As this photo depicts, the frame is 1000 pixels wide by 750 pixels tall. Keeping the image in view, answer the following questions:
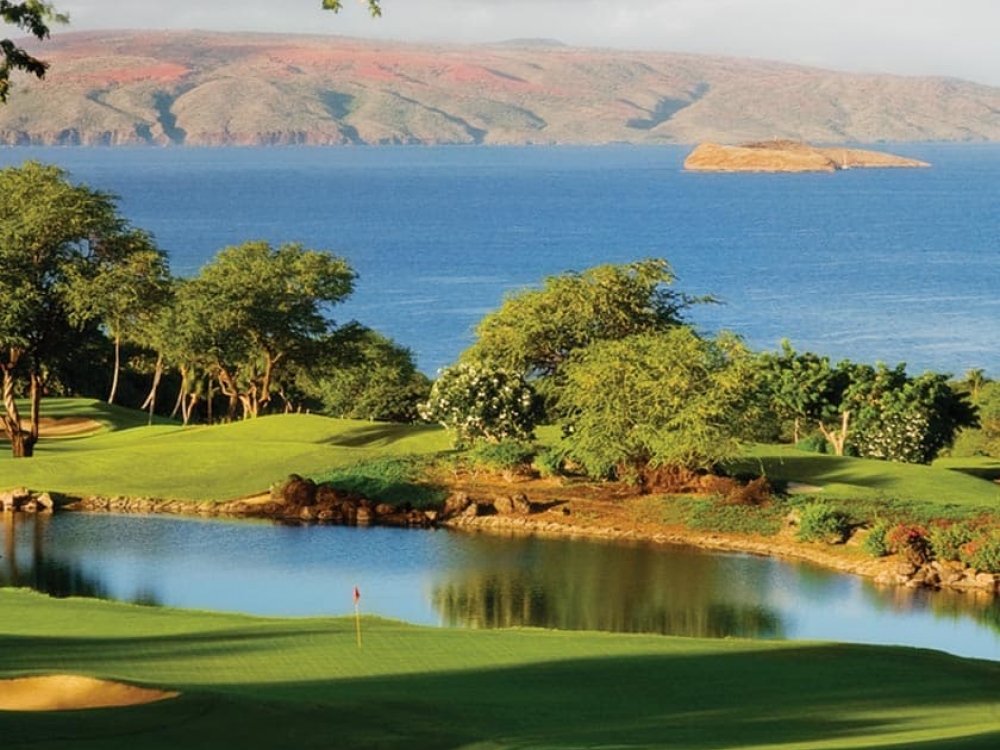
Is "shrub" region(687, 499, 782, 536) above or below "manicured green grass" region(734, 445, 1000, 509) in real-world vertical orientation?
below

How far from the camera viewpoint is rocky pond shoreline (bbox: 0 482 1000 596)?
141 feet

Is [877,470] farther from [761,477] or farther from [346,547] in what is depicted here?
[346,547]

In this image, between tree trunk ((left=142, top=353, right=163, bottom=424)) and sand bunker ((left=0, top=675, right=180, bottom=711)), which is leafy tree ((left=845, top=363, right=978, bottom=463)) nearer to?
tree trunk ((left=142, top=353, right=163, bottom=424))

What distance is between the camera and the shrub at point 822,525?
142ft

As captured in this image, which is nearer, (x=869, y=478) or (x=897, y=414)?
(x=869, y=478)

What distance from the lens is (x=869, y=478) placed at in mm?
50281

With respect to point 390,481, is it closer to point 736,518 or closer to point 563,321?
point 563,321

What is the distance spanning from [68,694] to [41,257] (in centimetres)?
3698

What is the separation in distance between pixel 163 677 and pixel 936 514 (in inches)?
988

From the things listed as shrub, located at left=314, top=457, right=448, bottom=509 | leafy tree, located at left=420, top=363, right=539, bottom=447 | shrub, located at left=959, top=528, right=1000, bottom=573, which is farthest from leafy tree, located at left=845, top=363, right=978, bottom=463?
shrub, located at left=959, top=528, right=1000, bottom=573

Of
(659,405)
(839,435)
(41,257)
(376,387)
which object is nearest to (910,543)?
(659,405)

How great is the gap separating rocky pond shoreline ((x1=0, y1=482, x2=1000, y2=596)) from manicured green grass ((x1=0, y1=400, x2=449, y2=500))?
3.21ft

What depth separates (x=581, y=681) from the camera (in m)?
24.8

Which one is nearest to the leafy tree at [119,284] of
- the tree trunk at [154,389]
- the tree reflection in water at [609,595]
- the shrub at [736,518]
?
the tree trunk at [154,389]
